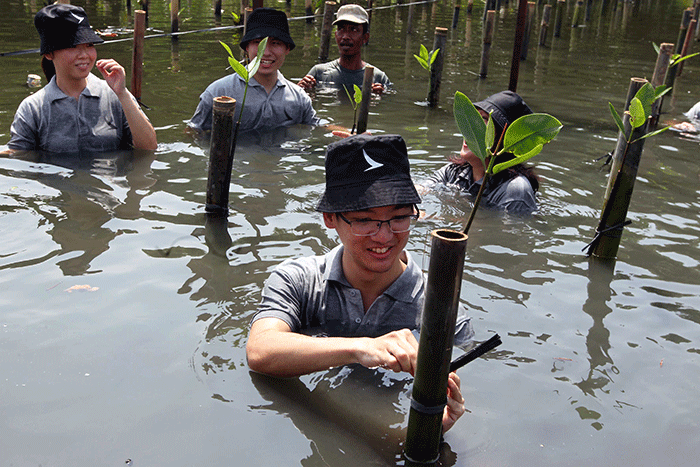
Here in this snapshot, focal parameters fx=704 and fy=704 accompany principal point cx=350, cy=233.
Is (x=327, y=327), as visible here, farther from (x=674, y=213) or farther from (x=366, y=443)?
(x=674, y=213)

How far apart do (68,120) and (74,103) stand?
0.22 m

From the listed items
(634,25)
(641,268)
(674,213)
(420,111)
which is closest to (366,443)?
(641,268)

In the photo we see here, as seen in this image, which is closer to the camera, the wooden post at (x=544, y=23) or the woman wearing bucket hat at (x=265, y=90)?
the woman wearing bucket hat at (x=265, y=90)

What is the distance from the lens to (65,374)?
12.1 feet

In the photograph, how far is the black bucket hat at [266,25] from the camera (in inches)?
297

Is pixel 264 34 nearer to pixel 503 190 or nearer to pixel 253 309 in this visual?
pixel 503 190

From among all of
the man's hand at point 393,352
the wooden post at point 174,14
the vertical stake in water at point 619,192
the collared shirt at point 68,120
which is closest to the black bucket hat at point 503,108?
the vertical stake in water at point 619,192

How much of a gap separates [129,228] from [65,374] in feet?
7.08

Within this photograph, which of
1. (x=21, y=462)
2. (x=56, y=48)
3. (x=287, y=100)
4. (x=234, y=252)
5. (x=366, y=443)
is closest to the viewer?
(x=21, y=462)

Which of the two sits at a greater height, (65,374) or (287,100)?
(287,100)

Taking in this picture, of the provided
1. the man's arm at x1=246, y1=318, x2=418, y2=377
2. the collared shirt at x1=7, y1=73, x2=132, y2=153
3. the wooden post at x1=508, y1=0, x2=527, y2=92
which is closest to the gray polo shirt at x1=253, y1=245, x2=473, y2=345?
the man's arm at x1=246, y1=318, x2=418, y2=377

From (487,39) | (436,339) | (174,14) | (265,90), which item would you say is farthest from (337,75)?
(436,339)

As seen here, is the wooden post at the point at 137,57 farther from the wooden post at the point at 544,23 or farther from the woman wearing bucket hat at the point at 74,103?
the wooden post at the point at 544,23

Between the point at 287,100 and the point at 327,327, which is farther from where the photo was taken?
the point at 287,100
